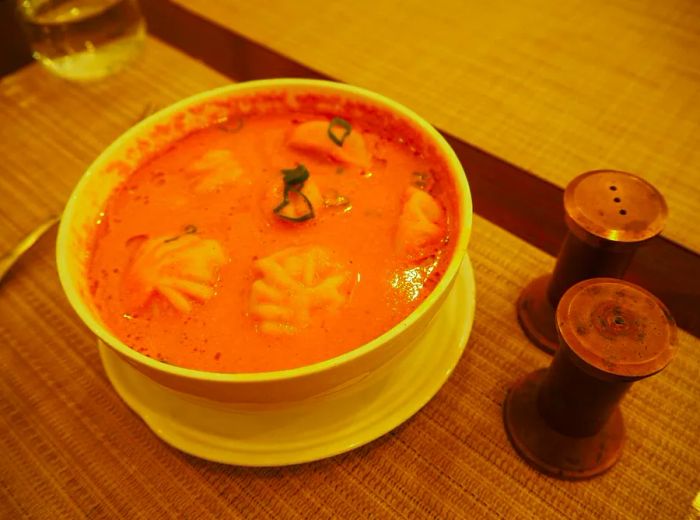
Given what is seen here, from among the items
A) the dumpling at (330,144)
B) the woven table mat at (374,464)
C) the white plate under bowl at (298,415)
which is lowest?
the woven table mat at (374,464)

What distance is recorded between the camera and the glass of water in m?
1.52

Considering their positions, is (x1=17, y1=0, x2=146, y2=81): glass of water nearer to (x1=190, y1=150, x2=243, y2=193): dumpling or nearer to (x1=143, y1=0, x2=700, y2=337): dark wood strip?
(x1=143, y1=0, x2=700, y2=337): dark wood strip

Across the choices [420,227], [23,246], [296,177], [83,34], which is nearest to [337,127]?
[296,177]

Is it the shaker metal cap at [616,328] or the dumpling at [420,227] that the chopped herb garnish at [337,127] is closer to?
the dumpling at [420,227]

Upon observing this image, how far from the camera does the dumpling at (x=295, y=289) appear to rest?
0.87 metres

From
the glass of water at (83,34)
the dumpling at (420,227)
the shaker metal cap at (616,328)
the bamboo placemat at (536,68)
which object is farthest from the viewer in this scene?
the glass of water at (83,34)

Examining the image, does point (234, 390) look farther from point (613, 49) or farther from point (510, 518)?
point (613, 49)

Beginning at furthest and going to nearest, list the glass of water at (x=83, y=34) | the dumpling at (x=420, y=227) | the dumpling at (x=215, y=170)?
the glass of water at (x=83, y=34), the dumpling at (x=215, y=170), the dumpling at (x=420, y=227)

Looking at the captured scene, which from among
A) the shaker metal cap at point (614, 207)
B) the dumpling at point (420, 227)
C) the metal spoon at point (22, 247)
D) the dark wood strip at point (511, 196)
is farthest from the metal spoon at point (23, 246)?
the shaker metal cap at point (614, 207)

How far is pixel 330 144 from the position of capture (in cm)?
111

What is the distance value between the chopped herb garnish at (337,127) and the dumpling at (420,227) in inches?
7.6

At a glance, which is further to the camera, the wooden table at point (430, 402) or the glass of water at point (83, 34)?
the glass of water at point (83, 34)

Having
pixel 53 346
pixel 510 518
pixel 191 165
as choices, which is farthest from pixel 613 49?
pixel 53 346

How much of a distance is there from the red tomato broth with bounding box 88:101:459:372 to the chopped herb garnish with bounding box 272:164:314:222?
18 millimetres
